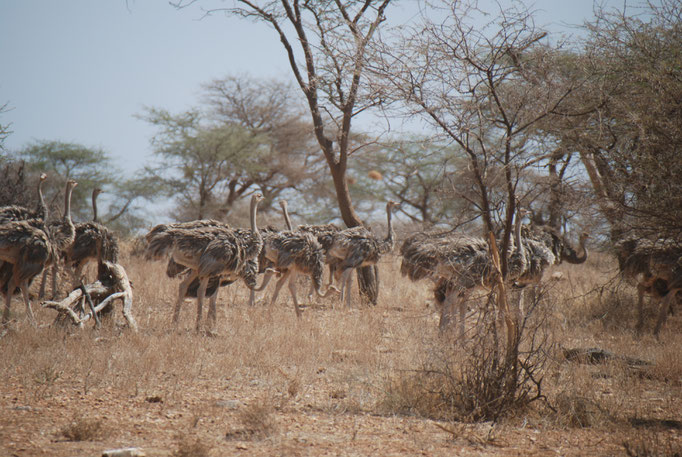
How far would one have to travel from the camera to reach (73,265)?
36.7 feet

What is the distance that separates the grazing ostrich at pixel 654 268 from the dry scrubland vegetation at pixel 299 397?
1076 mm

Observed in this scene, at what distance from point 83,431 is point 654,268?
7.59 m

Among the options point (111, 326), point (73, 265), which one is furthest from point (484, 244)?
point (73, 265)

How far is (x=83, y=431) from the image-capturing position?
4289 millimetres

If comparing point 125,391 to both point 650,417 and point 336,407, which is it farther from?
point 650,417

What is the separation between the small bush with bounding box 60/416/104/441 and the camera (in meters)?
4.28

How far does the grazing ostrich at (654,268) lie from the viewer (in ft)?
29.1

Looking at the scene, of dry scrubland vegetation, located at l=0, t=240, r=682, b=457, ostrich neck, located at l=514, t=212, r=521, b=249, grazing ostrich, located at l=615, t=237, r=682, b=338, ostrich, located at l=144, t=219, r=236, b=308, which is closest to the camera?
dry scrubland vegetation, located at l=0, t=240, r=682, b=457

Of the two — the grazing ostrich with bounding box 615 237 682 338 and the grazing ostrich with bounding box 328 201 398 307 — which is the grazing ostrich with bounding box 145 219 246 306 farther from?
the grazing ostrich with bounding box 615 237 682 338

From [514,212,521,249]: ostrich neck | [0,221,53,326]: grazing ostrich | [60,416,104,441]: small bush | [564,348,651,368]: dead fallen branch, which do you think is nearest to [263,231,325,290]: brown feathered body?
[514,212,521,249]: ostrich neck

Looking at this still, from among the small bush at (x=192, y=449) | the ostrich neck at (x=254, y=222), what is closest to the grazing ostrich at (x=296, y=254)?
the ostrich neck at (x=254, y=222)

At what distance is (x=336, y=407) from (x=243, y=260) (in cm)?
395

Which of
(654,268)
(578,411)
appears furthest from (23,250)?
(654,268)

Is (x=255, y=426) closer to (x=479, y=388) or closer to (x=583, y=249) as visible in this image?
(x=479, y=388)
